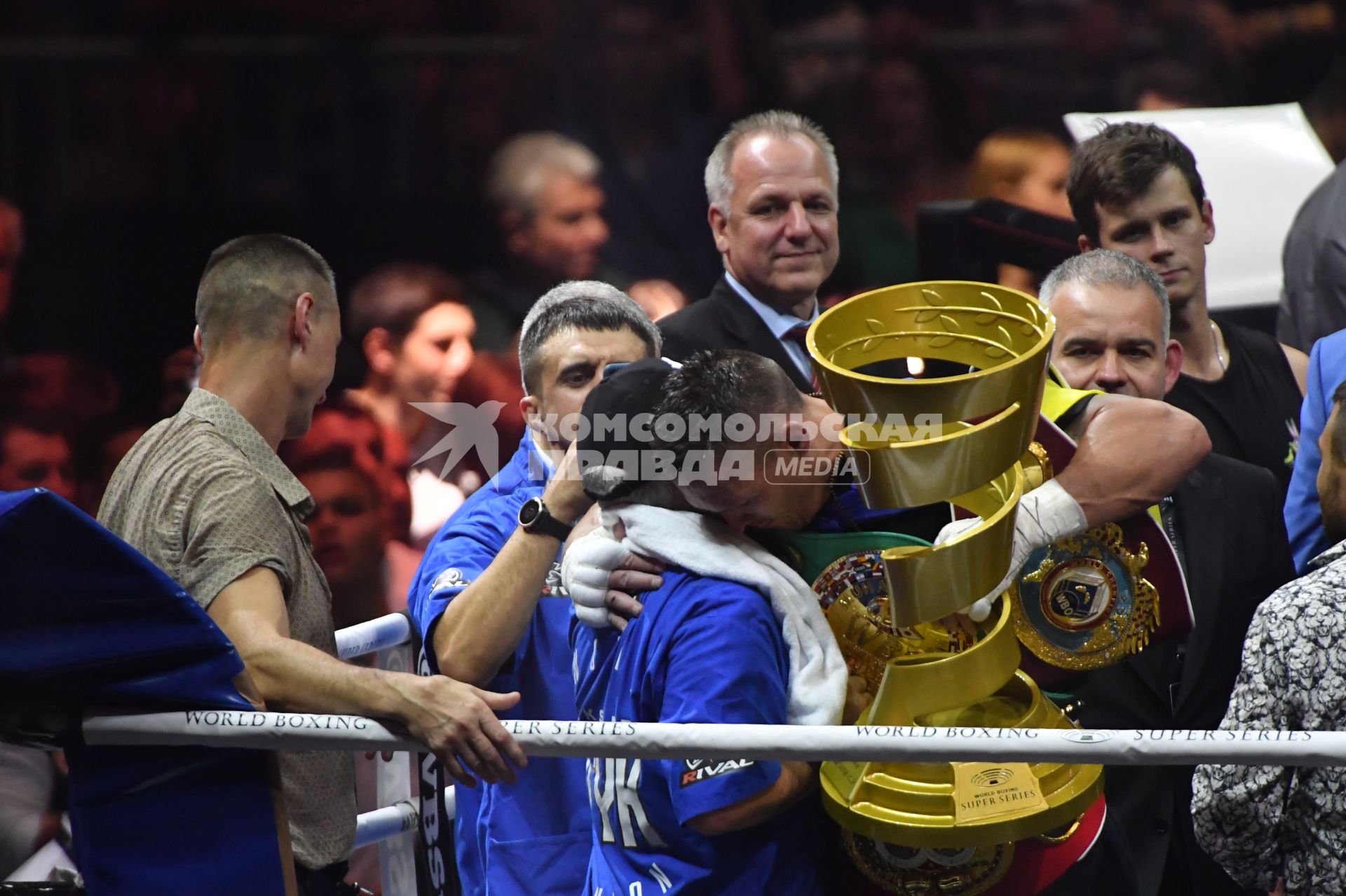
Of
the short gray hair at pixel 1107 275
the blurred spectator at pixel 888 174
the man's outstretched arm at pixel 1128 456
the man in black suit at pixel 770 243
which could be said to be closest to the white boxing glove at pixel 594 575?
the man's outstretched arm at pixel 1128 456

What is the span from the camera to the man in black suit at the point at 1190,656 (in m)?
2.22

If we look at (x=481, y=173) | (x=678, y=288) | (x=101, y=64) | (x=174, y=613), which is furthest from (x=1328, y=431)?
(x=101, y=64)

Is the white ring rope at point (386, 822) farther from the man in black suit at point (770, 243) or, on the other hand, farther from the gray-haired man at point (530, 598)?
the man in black suit at point (770, 243)

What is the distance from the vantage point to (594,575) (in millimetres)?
1702

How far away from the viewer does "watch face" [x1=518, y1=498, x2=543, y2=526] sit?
2.01 m

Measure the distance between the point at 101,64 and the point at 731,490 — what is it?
337cm

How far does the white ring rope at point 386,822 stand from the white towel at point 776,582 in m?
0.83

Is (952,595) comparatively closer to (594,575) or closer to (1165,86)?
(594,575)

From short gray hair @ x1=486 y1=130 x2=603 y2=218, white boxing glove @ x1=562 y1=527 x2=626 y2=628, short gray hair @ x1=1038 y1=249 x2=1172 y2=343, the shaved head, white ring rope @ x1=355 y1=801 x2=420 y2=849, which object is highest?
short gray hair @ x1=486 y1=130 x2=603 y2=218

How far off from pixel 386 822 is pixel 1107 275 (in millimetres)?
1445

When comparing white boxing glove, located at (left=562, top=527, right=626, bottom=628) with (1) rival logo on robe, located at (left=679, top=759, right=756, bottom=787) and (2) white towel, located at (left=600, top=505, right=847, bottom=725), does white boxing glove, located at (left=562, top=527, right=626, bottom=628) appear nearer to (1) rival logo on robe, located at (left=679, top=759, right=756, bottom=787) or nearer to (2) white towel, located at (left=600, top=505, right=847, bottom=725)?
(2) white towel, located at (left=600, top=505, right=847, bottom=725)

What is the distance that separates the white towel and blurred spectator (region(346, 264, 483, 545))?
8.17ft

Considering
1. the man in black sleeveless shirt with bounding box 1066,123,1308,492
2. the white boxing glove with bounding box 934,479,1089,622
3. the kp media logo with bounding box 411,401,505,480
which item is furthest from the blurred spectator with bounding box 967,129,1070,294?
the white boxing glove with bounding box 934,479,1089,622

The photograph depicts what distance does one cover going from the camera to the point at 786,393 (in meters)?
1.64
